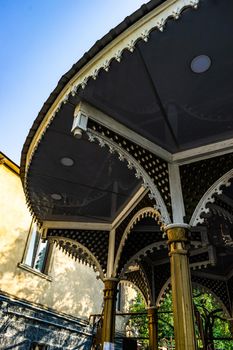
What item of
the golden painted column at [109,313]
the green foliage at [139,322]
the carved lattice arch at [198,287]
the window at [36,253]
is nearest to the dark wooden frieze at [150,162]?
the golden painted column at [109,313]

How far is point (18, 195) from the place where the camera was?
9234 mm

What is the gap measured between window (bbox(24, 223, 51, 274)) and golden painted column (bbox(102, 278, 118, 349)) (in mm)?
3191

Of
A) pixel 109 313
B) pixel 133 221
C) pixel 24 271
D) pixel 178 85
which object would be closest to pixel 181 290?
pixel 178 85

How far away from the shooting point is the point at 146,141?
4.80 meters

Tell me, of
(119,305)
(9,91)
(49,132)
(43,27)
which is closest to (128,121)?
(49,132)

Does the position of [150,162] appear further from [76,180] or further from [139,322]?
[139,322]

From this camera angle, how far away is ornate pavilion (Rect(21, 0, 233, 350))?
3434mm

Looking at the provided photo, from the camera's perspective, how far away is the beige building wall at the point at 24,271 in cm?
823

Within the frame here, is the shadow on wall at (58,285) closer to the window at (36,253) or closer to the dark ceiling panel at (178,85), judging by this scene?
the window at (36,253)


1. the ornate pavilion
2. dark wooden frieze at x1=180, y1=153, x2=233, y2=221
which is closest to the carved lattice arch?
the ornate pavilion

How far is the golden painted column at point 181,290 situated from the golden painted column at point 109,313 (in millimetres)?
2925

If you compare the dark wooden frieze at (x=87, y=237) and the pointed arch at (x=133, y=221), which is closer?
the pointed arch at (x=133, y=221)

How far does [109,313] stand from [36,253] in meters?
3.92

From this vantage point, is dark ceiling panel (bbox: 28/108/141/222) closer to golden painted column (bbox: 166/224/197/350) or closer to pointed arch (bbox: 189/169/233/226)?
pointed arch (bbox: 189/169/233/226)
